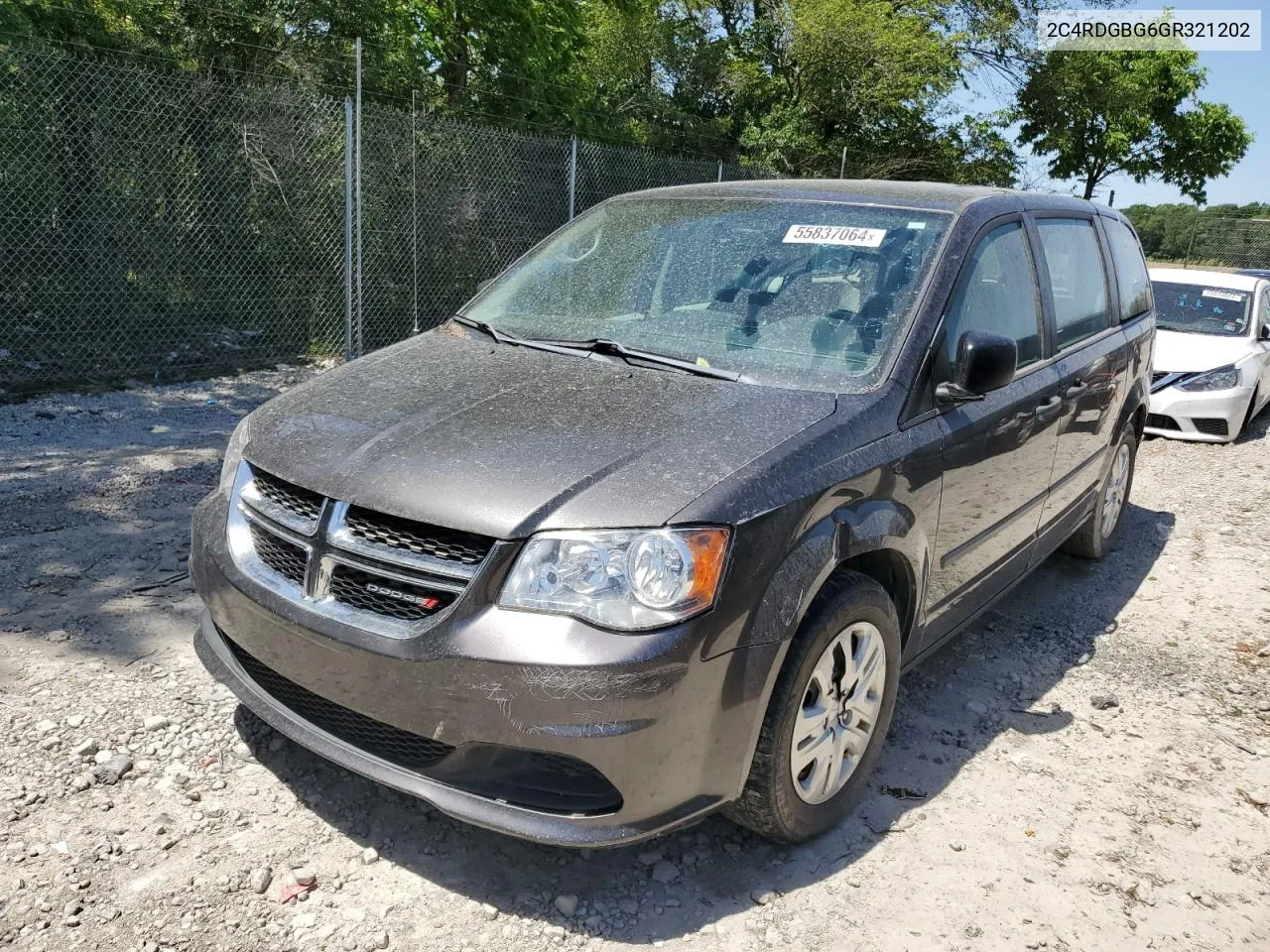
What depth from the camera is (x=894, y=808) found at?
3.13 metres

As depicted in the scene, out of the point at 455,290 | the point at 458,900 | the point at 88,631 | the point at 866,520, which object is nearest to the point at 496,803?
the point at 458,900

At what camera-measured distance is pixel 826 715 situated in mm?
2789

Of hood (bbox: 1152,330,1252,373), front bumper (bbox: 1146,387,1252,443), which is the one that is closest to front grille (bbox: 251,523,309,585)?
front bumper (bbox: 1146,387,1252,443)

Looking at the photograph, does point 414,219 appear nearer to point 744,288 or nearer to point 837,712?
point 744,288

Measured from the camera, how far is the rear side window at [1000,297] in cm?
330

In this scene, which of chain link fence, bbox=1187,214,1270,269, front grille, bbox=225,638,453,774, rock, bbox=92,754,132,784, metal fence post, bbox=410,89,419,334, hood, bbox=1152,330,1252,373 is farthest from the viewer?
chain link fence, bbox=1187,214,1270,269

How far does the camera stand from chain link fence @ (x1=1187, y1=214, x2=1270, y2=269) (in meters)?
32.8

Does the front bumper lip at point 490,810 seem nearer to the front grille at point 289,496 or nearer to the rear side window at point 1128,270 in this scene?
the front grille at point 289,496

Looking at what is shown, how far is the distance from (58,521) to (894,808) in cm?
388

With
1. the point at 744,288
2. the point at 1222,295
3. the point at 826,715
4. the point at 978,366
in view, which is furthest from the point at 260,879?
the point at 1222,295

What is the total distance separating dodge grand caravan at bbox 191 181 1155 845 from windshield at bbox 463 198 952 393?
0.01 meters

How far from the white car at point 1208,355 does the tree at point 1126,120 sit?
17698mm

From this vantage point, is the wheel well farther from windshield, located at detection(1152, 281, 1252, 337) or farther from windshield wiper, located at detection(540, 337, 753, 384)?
windshield, located at detection(1152, 281, 1252, 337)

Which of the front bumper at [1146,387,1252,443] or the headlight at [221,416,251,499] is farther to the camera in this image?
the front bumper at [1146,387,1252,443]
